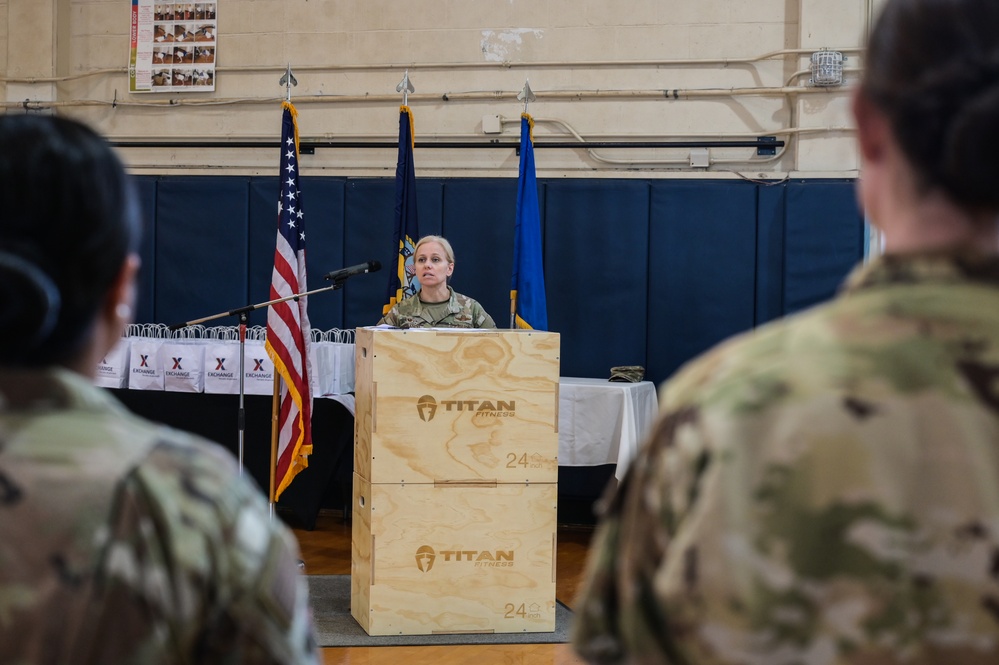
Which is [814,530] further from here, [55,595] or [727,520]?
[55,595]

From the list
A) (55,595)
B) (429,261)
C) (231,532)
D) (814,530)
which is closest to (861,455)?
(814,530)

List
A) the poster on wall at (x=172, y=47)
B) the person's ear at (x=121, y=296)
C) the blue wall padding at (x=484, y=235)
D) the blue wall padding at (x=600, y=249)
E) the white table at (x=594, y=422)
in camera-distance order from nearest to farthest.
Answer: the person's ear at (x=121, y=296)
the white table at (x=594, y=422)
the blue wall padding at (x=600, y=249)
the blue wall padding at (x=484, y=235)
the poster on wall at (x=172, y=47)

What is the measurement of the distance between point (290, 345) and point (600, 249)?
285 cm

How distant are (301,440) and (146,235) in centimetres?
350

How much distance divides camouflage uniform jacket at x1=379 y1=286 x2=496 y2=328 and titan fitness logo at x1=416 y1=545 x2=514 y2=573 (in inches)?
53.1

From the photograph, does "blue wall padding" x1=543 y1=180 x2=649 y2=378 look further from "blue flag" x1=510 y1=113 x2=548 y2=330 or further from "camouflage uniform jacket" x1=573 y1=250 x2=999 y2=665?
"camouflage uniform jacket" x1=573 y1=250 x2=999 y2=665

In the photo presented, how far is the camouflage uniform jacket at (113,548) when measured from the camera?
817mm

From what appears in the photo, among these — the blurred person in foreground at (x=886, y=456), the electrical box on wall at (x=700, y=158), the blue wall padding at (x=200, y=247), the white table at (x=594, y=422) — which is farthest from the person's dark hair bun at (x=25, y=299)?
the blue wall padding at (x=200, y=247)

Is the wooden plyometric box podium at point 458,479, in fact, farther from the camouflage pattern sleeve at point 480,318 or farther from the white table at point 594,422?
the white table at point 594,422

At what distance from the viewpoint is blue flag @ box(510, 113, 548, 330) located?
666cm

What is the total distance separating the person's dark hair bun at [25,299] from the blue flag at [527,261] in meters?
5.74

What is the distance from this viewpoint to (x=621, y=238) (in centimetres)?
737

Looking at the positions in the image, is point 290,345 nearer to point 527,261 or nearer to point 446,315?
point 446,315

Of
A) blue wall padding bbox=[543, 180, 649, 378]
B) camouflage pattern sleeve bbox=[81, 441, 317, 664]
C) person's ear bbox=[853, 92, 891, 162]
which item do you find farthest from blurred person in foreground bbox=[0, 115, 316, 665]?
blue wall padding bbox=[543, 180, 649, 378]
